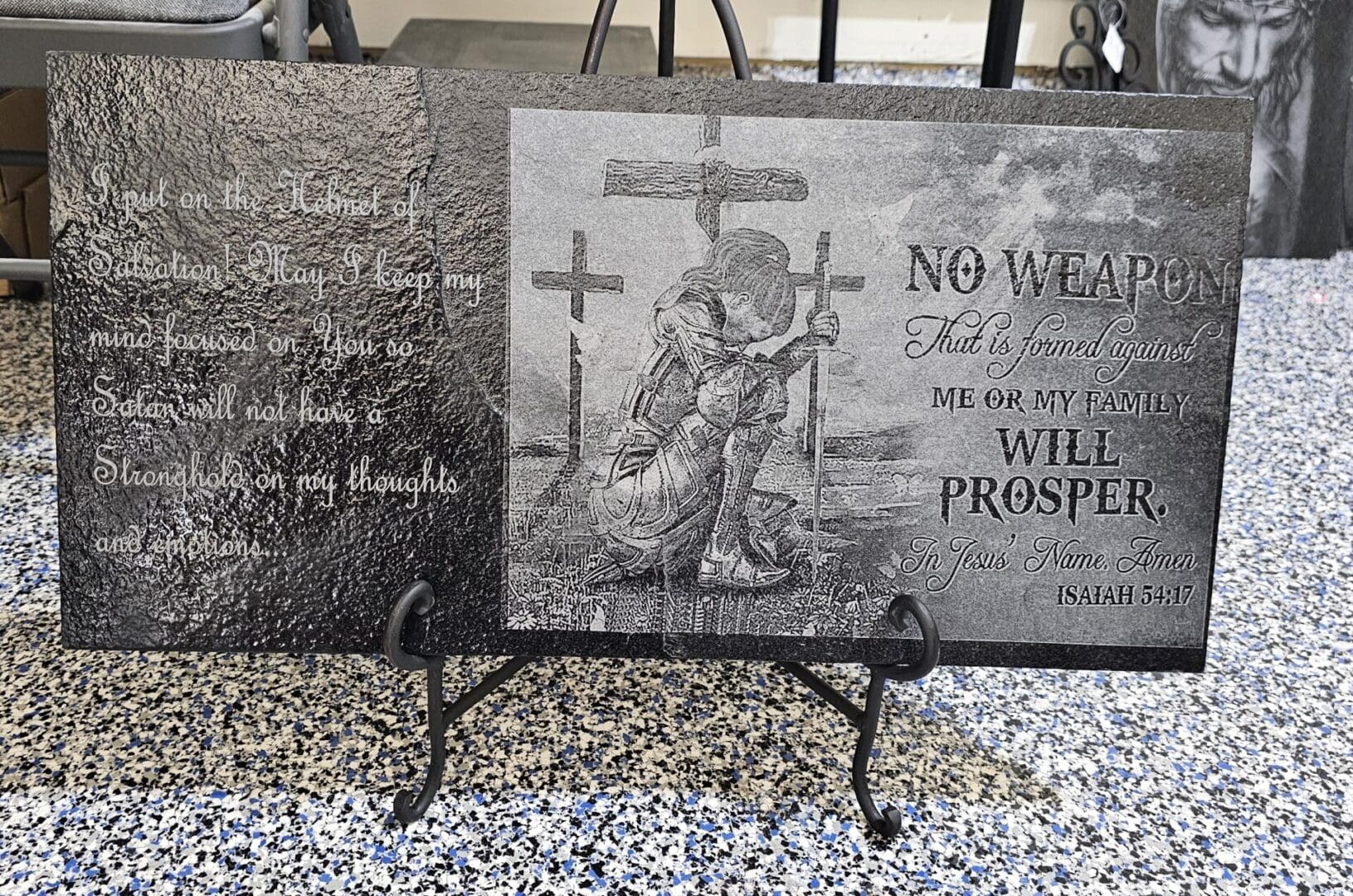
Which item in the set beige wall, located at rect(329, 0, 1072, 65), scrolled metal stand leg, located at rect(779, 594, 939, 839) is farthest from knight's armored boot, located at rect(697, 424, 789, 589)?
beige wall, located at rect(329, 0, 1072, 65)

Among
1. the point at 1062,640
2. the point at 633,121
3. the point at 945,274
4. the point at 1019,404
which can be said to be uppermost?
the point at 633,121

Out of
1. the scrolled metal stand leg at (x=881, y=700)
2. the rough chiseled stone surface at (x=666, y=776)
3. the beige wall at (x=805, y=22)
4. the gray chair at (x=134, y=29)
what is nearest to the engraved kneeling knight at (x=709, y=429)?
the scrolled metal stand leg at (x=881, y=700)

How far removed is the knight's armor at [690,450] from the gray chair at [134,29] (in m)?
0.59

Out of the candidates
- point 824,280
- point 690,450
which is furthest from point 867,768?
point 824,280

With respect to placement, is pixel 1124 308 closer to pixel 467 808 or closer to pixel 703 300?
pixel 703 300

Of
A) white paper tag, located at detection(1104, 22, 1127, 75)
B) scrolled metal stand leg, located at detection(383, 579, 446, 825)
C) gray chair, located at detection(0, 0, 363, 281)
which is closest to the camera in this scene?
scrolled metal stand leg, located at detection(383, 579, 446, 825)

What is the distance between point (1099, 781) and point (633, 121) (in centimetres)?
73

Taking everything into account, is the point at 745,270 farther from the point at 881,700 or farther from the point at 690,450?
the point at 881,700

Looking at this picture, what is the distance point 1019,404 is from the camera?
90cm

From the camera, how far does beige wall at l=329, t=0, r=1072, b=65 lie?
2.89 metres

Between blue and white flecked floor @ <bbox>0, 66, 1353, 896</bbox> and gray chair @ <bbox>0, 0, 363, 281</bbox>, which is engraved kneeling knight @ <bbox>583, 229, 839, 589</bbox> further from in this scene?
gray chair @ <bbox>0, 0, 363, 281</bbox>

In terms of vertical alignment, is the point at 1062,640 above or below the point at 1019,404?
below

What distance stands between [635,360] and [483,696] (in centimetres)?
36

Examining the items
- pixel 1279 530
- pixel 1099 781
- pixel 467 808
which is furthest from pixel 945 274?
pixel 1279 530
